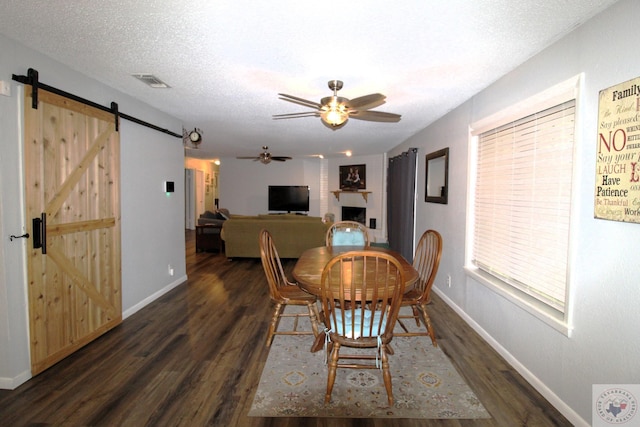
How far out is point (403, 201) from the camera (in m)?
5.71

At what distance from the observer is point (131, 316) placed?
3.35 m

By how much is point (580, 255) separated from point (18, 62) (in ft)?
12.1

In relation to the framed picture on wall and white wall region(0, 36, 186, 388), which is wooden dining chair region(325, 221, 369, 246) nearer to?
white wall region(0, 36, 186, 388)

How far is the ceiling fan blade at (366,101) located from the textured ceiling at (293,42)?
0.86ft

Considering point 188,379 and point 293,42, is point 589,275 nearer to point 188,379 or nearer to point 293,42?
point 293,42

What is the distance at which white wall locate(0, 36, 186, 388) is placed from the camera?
82.1 inches

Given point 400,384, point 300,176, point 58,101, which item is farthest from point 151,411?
point 300,176

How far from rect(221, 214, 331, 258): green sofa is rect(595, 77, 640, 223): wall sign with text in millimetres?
4490

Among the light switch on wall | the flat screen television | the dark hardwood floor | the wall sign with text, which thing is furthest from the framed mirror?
the flat screen television

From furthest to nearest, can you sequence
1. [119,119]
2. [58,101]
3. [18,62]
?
[119,119] → [58,101] → [18,62]

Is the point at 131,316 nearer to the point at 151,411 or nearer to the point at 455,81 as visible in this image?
the point at 151,411

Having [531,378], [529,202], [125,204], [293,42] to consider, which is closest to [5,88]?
[125,204]

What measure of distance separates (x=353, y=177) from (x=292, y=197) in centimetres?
191

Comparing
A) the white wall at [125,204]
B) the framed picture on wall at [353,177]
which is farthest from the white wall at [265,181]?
the white wall at [125,204]
